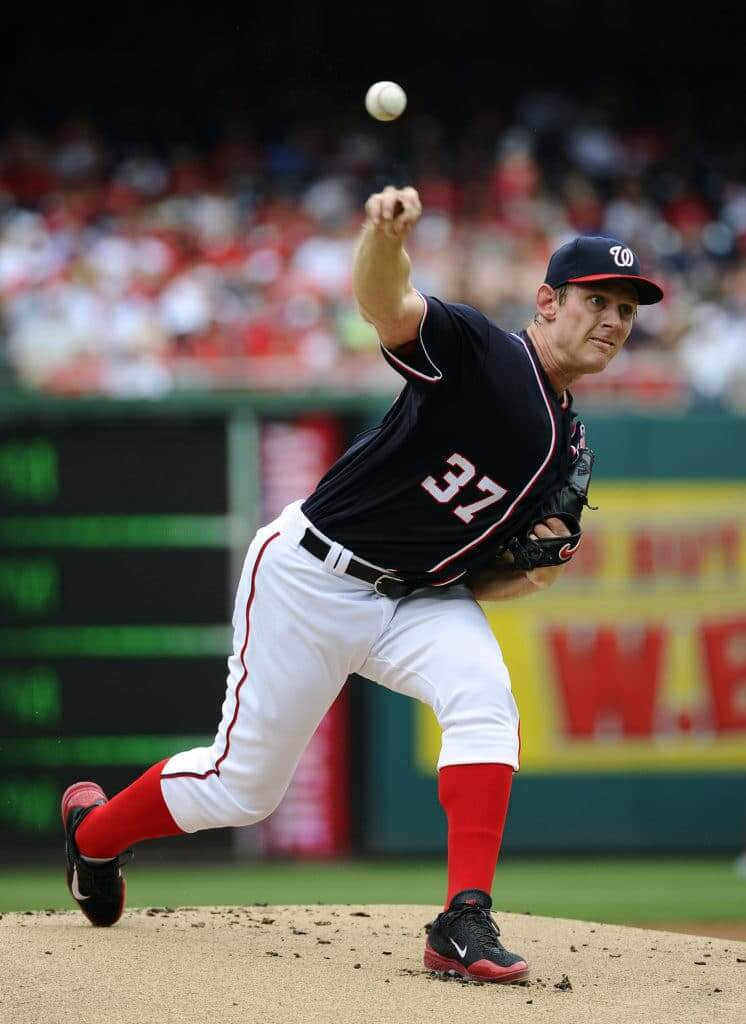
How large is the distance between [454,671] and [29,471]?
158 inches

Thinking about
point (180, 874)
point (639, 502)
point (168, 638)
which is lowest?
point (180, 874)

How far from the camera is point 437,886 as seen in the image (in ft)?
22.9

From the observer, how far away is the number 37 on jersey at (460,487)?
3.76 m

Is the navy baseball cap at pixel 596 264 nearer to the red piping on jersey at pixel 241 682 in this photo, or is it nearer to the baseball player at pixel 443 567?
the baseball player at pixel 443 567

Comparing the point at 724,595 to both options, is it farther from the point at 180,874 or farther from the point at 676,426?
the point at 180,874

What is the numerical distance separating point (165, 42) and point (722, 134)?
522 centimetres

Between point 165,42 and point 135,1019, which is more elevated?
point 165,42

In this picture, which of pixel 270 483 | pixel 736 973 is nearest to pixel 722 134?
pixel 270 483

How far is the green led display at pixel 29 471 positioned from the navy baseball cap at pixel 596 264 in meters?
4.05

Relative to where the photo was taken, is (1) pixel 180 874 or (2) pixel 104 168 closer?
(1) pixel 180 874

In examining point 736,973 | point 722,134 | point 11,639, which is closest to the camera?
point 736,973

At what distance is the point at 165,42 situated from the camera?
15.0 metres

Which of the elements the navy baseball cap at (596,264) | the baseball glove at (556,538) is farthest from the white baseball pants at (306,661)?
the navy baseball cap at (596,264)

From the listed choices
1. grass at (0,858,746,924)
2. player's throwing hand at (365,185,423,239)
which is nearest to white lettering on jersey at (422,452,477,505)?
player's throwing hand at (365,185,423,239)
